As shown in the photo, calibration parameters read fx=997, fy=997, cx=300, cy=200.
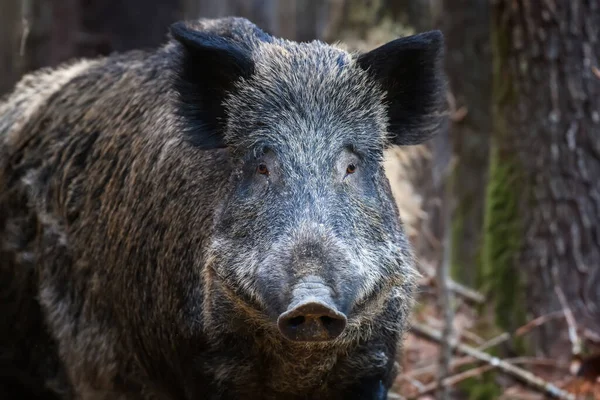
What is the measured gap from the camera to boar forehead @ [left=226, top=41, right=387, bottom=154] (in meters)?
4.33

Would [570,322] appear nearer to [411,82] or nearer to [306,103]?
[411,82]

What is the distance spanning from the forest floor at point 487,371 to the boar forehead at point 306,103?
1.76 metres

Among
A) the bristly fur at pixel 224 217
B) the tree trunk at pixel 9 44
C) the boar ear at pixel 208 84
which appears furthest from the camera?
the tree trunk at pixel 9 44

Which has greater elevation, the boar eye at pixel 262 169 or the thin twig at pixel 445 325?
the boar eye at pixel 262 169

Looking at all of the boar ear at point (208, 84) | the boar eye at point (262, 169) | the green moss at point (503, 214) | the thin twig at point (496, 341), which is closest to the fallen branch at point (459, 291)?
the green moss at point (503, 214)

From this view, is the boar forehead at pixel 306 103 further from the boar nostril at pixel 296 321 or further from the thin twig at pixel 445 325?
the thin twig at pixel 445 325

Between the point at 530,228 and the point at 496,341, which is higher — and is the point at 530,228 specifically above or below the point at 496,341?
above

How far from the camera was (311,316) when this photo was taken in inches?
140

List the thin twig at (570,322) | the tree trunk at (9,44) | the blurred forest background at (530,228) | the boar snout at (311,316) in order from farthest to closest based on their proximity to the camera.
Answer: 1. the tree trunk at (9,44)
2. the blurred forest background at (530,228)
3. the thin twig at (570,322)
4. the boar snout at (311,316)

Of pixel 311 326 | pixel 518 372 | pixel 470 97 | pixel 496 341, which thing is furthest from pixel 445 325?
pixel 470 97

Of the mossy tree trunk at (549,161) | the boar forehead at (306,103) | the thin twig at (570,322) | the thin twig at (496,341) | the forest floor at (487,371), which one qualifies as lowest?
the forest floor at (487,371)

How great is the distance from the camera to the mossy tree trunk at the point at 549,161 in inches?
266

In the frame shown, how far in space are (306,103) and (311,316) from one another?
3.88 ft

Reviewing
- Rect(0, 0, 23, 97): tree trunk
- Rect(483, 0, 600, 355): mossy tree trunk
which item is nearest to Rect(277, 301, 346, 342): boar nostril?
Rect(483, 0, 600, 355): mossy tree trunk
